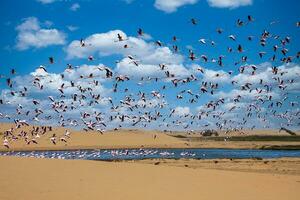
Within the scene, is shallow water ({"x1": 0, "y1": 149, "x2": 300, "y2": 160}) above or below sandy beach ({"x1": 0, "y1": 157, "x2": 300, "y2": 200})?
above

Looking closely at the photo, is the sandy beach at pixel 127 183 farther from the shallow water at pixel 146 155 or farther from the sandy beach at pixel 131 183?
the shallow water at pixel 146 155

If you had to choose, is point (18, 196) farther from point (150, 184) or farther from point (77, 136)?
point (77, 136)

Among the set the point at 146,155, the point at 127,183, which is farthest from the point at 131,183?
the point at 146,155

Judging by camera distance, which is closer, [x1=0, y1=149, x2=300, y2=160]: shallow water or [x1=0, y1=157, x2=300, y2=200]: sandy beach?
[x1=0, y1=157, x2=300, y2=200]: sandy beach

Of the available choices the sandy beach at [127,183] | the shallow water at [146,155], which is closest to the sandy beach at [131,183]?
the sandy beach at [127,183]

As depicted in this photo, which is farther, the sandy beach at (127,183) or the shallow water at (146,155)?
the shallow water at (146,155)

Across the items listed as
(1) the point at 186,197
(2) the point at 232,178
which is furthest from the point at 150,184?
(2) the point at 232,178

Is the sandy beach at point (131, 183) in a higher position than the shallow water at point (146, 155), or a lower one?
lower

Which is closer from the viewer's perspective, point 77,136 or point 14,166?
point 14,166

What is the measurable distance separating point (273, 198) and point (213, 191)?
8.68 ft

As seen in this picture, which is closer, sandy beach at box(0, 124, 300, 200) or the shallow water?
sandy beach at box(0, 124, 300, 200)

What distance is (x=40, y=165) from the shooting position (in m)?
27.1

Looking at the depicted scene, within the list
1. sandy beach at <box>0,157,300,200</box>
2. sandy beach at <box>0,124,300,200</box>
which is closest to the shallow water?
sandy beach at <box>0,124,300,200</box>

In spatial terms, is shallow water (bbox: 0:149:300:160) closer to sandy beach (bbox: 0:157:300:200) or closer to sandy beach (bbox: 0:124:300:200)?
sandy beach (bbox: 0:124:300:200)
